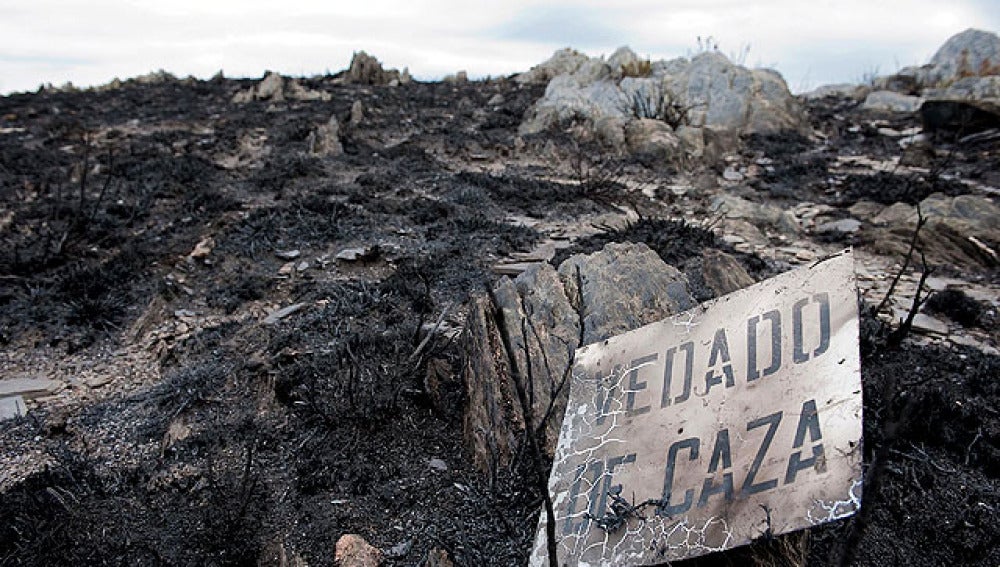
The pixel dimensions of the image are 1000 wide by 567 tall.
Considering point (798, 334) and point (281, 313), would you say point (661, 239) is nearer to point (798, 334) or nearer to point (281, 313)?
point (281, 313)

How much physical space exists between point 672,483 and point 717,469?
0.48ft

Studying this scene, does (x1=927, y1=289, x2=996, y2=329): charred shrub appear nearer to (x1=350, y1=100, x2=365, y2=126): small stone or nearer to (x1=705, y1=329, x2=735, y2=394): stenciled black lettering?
(x1=705, y1=329, x2=735, y2=394): stenciled black lettering

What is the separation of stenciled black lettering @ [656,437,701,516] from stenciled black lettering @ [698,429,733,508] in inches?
1.7

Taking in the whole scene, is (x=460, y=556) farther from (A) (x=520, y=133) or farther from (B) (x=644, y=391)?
(A) (x=520, y=133)

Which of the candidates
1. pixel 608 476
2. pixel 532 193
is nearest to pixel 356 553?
pixel 608 476

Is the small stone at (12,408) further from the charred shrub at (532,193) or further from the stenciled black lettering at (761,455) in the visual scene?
the charred shrub at (532,193)

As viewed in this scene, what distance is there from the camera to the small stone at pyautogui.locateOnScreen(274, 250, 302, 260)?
5.46 m

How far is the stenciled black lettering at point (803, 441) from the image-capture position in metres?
1.77

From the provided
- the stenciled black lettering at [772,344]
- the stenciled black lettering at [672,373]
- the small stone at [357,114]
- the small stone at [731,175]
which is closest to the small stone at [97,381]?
the stenciled black lettering at [672,373]

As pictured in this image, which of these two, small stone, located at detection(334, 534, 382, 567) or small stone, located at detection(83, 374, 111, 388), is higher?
small stone, located at detection(334, 534, 382, 567)

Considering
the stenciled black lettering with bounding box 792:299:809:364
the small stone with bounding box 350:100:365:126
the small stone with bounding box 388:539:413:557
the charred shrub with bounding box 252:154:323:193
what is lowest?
the small stone with bounding box 388:539:413:557

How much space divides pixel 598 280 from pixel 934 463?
1.61 metres

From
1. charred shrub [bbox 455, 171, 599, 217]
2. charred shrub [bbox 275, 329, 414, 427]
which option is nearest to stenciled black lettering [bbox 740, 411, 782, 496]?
charred shrub [bbox 275, 329, 414, 427]

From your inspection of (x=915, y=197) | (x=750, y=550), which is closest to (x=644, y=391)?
(x=750, y=550)
